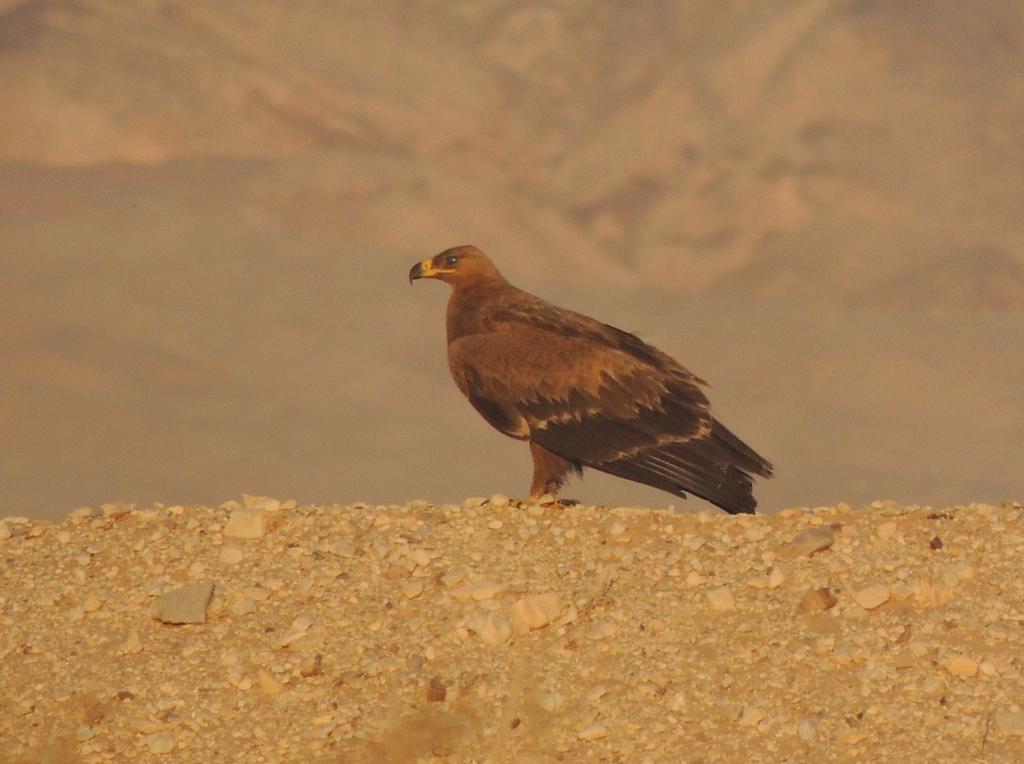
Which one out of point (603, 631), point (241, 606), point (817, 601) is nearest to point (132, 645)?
point (241, 606)

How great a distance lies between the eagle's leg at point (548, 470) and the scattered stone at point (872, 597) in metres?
3.49

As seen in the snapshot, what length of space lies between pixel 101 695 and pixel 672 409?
6.12 metres

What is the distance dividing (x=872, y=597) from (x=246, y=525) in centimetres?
548

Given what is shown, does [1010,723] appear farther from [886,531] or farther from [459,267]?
[459,267]

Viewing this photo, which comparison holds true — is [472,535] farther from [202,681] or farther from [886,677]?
[886,677]

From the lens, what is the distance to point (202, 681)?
37.2 ft

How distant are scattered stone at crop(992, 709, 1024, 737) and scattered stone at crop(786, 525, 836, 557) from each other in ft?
8.52

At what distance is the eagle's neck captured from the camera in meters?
15.6

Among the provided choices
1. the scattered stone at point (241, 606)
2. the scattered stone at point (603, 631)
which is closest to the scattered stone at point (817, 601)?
the scattered stone at point (603, 631)

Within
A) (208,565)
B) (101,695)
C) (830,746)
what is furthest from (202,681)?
(830,746)

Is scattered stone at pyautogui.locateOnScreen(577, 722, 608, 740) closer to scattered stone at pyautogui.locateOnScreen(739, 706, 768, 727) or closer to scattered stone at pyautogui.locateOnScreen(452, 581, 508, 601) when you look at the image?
scattered stone at pyautogui.locateOnScreen(739, 706, 768, 727)

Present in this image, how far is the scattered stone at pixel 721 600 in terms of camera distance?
38.7 ft

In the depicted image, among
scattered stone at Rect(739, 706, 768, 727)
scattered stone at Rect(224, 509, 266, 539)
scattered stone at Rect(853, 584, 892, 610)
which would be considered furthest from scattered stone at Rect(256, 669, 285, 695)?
scattered stone at Rect(853, 584, 892, 610)

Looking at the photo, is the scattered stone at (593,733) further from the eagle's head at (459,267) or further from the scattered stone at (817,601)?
the eagle's head at (459,267)
